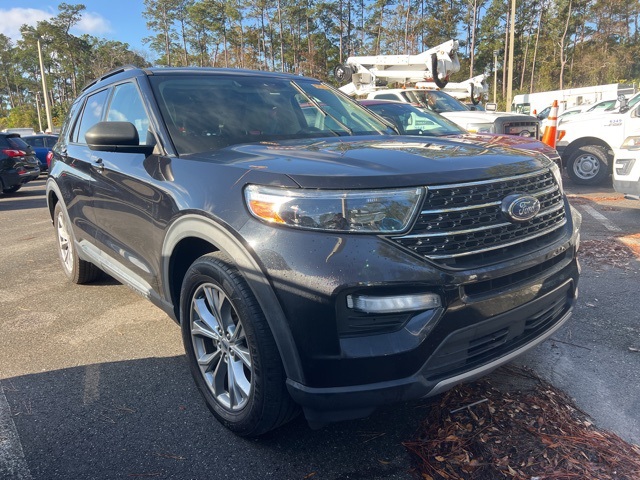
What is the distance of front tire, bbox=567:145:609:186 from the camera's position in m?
9.90

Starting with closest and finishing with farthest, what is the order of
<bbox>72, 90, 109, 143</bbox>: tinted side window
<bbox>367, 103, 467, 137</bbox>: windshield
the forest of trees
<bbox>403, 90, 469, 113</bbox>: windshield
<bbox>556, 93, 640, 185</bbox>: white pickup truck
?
1. <bbox>72, 90, 109, 143</bbox>: tinted side window
2. <bbox>367, 103, 467, 137</bbox>: windshield
3. <bbox>556, 93, 640, 185</bbox>: white pickup truck
4. <bbox>403, 90, 469, 113</bbox>: windshield
5. the forest of trees

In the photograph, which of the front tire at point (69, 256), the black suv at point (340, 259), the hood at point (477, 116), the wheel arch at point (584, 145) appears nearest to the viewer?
the black suv at point (340, 259)

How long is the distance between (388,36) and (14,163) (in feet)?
154

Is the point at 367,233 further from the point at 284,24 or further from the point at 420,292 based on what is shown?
the point at 284,24

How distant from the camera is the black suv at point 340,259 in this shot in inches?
74.3

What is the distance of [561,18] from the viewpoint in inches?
2083

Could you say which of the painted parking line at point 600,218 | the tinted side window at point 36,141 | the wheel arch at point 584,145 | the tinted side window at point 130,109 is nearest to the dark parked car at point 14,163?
the tinted side window at point 36,141

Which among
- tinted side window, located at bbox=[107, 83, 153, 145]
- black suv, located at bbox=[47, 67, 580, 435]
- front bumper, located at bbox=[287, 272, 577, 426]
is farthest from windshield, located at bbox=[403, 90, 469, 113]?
front bumper, located at bbox=[287, 272, 577, 426]

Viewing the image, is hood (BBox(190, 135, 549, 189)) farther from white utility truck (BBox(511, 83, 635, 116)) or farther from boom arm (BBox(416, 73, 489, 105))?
white utility truck (BBox(511, 83, 635, 116))

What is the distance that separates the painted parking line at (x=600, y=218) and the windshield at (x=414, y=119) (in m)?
2.27

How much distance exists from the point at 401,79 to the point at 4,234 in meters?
12.0

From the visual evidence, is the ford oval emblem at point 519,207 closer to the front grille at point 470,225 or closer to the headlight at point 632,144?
the front grille at point 470,225

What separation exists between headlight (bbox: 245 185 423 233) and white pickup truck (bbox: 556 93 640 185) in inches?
348

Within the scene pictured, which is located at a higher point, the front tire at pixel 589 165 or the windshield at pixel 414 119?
the windshield at pixel 414 119
